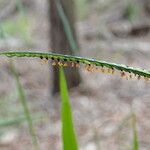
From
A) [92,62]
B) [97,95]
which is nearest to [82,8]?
[97,95]

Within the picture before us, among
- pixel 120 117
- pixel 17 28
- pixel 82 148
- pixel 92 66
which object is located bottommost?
pixel 92 66

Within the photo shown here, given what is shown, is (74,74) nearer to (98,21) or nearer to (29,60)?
(29,60)

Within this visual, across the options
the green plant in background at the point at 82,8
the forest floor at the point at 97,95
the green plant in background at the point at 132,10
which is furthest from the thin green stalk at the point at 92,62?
the green plant in background at the point at 82,8

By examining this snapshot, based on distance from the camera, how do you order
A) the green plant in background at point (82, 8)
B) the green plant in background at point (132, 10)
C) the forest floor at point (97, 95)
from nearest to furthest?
the forest floor at point (97, 95), the green plant in background at point (132, 10), the green plant in background at point (82, 8)

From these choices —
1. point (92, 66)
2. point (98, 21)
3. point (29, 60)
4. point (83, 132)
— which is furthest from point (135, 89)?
point (92, 66)

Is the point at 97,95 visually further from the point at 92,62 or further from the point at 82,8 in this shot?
the point at 92,62

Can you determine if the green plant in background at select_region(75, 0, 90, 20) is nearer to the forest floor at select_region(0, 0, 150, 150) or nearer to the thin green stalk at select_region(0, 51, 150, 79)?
the forest floor at select_region(0, 0, 150, 150)

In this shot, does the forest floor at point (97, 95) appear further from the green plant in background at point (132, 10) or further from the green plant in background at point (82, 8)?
the green plant in background at point (82, 8)

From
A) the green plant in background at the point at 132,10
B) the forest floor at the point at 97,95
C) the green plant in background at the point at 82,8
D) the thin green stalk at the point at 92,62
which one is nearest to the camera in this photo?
the thin green stalk at the point at 92,62

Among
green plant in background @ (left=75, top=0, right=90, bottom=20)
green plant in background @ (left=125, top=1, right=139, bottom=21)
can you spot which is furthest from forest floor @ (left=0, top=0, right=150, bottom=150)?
green plant in background @ (left=75, top=0, right=90, bottom=20)
